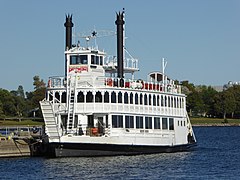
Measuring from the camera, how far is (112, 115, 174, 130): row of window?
5769cm

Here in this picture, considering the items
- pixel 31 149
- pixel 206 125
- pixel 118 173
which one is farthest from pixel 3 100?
pixel 118 173

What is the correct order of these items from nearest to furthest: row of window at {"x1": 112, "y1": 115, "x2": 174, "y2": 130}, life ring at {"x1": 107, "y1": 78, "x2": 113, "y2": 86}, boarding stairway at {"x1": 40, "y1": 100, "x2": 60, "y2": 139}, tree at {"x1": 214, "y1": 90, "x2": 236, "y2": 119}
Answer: boarding stairway at {"x1": 40, "y1": 100, "x2": 60, "y2": 139}
row of window at {"x1": 112, "y1": 115, "x2": 174, "y2": 130}
life ring at {"x1": 107, "y1": 78, "x2": 113, "y2": 86}
tree at {"x1": 214, "y1": 90, "x2": 236, "y2": 119}

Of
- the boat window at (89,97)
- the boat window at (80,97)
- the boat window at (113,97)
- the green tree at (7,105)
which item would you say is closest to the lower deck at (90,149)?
the boat window at (113,97)

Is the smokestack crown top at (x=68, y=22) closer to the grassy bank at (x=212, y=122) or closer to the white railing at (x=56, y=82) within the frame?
the white railing at (x=56, y=82)

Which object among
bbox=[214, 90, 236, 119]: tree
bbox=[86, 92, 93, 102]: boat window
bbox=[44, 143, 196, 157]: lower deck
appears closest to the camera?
bbox=[44, 143, 196, 157]: lower deck

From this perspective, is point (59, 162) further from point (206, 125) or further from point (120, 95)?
point (206, 125)

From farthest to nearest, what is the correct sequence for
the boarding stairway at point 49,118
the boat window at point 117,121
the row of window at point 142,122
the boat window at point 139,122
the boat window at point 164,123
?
1. the boat window at point 164,123
2. the boat window at point 139,122
3. the row of window at point 142,122
4. the boat window at point 117,121
5. the boarding stairway at point 49,118

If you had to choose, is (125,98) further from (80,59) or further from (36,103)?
(36,103)

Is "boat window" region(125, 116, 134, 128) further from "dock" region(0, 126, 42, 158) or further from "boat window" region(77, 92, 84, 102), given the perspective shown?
"dock" region(0, 126, 42, 158)

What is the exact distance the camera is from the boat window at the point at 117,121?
57.3 meters

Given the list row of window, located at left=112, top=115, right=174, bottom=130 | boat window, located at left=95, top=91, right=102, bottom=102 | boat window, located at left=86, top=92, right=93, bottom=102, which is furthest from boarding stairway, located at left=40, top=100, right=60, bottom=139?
row of window, located at left=112, top=115, right=174, bottom=130

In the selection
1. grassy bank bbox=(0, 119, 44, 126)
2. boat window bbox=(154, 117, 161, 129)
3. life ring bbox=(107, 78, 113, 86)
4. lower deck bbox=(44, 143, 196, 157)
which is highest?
life ring bbox=(107, 78, 113, 86)

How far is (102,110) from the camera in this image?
56.8 metres

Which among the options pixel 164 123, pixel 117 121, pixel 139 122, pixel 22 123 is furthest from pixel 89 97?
pixel 22 123
